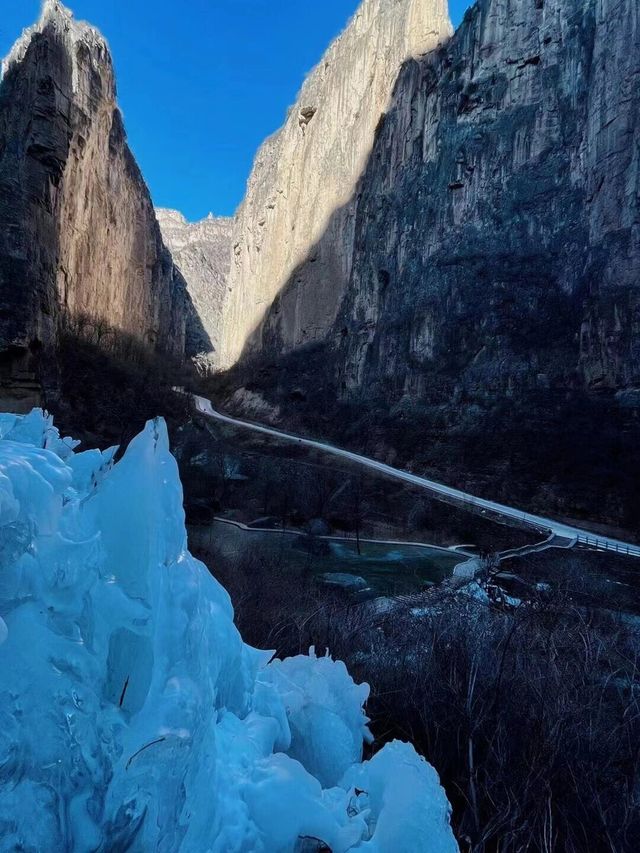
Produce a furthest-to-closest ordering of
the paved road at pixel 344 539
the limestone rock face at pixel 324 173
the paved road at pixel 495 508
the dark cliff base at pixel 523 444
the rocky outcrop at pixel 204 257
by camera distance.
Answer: the rocky outcrop at pixel 204 257 → the limestone rock face at pixel 324 173 → the dark cliff base at pixel 523 444 → the paved road at pixel 344 539 → the paved road at pixel 495 508

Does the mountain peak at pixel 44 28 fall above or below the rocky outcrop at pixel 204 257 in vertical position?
below

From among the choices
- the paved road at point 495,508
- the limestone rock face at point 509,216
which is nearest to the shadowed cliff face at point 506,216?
the limestone rock face at point 509,216

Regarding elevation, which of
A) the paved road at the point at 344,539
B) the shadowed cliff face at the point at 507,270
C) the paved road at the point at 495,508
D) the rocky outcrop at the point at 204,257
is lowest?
the paved road at the point at 344,539

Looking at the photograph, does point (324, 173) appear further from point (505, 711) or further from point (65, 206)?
point (505, 711)

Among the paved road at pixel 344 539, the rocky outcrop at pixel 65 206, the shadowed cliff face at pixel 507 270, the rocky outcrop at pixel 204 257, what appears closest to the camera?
the paved road at pixel 344 539

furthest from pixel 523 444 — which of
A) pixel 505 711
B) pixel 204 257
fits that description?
pixel 204 257

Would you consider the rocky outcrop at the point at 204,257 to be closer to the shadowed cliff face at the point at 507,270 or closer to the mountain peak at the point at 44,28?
→ the shadowed cliff face at the point at 507,270
